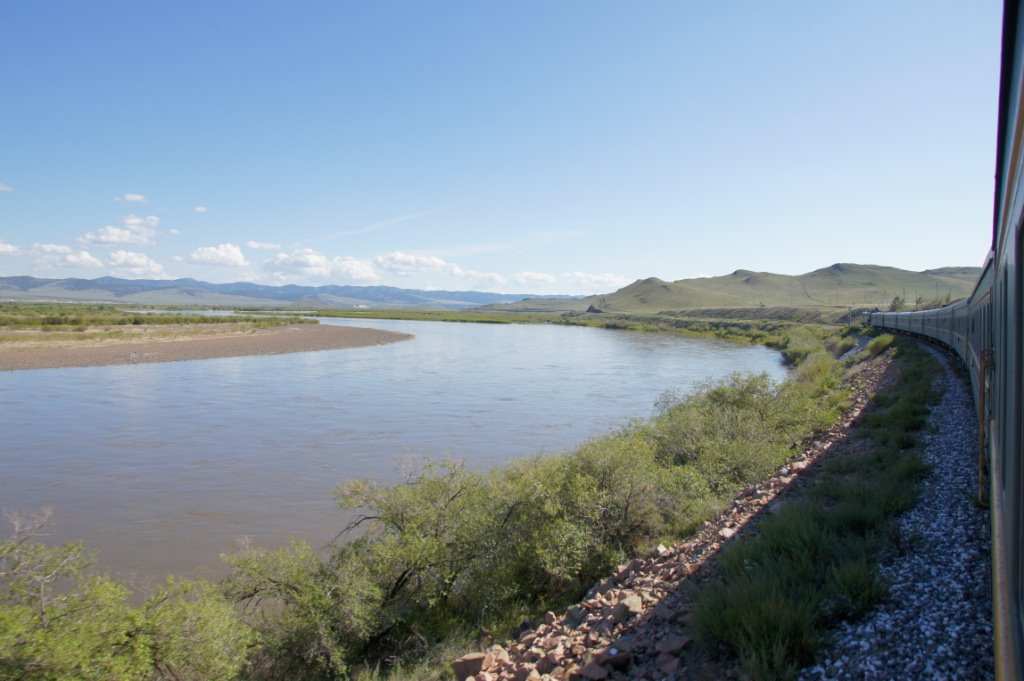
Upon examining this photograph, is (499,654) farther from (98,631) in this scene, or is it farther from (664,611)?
(98,631)

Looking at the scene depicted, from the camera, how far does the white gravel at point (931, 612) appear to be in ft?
13.6

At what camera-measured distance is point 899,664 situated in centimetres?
419

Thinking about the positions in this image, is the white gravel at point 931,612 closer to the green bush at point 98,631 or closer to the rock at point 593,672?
the rock at point 593,672

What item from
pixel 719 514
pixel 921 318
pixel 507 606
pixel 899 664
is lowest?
pixel 507 606

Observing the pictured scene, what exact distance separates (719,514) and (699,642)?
4.94m

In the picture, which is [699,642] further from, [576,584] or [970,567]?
[576,584]

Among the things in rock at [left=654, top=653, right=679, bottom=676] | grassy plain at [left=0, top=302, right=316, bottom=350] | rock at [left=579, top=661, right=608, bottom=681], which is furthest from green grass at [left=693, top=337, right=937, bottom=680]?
grassy plain at [left=0, top=302, right=316, bottom=350]

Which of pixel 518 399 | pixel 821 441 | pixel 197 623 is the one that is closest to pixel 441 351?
pixel 518 399

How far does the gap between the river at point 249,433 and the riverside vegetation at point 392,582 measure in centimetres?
263

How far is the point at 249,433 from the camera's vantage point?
21.8m

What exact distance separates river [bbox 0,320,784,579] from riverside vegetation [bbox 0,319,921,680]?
8.62 feet

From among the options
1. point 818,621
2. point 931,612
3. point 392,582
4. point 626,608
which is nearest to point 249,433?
point 392,582

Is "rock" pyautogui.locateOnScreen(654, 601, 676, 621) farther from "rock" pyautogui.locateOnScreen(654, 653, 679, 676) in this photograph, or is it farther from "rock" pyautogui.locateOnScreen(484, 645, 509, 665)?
"rock" pyautogui.locateOnScreen(484, 645, 509, 665)

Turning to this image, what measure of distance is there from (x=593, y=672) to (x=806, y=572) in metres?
2.26
